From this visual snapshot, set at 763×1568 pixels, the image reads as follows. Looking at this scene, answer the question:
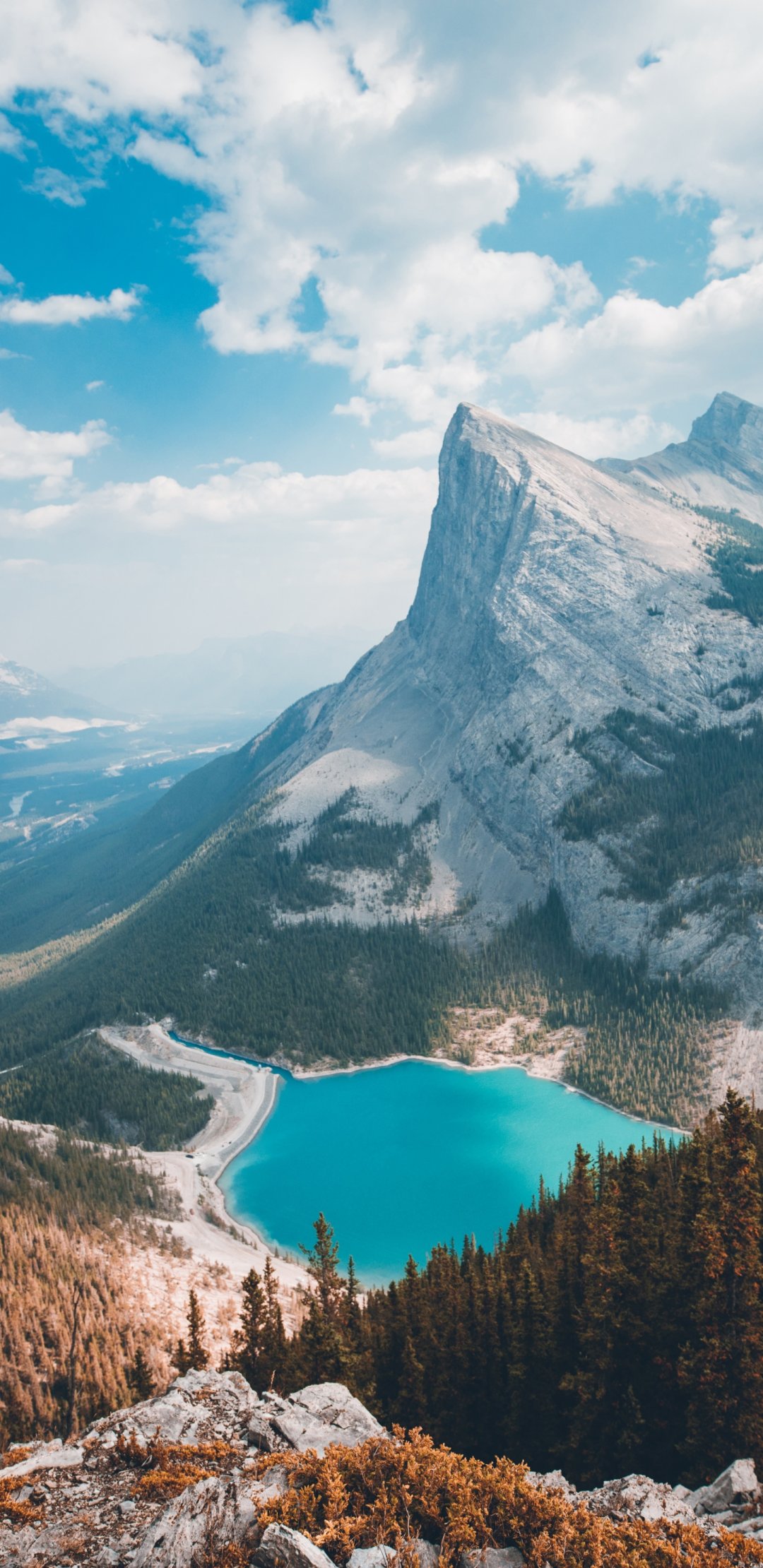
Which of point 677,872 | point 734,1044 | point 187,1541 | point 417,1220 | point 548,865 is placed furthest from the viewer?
point 548,865

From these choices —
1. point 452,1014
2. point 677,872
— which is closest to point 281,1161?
point 452,1014

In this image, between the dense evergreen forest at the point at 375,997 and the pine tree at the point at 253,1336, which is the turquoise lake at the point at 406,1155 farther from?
the pine tree at the point at 253,1336

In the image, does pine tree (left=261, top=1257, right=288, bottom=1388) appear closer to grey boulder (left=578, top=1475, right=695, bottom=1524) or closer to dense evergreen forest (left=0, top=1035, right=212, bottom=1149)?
grey boulder (left=578, top=1475, right=695, bottom=1524)

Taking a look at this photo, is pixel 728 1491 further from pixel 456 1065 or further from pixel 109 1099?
pixel 109 1099

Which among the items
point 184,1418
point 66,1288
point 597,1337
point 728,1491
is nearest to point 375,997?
point 66,1288

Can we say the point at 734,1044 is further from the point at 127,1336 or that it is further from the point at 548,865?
the point at 127,1336

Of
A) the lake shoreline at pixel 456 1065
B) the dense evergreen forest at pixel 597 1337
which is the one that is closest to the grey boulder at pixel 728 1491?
the dense evergreen forest at pixel 597 1337
